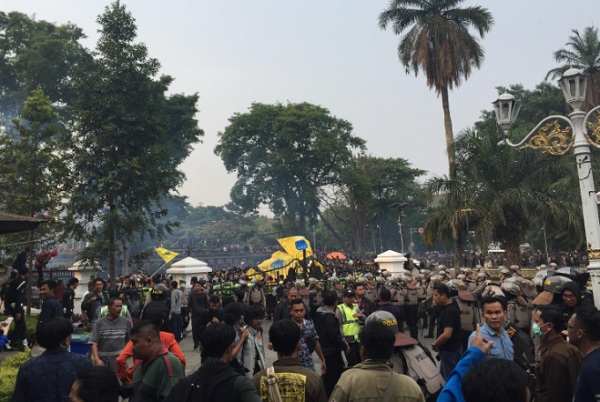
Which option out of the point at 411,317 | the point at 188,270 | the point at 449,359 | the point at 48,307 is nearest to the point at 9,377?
the point at 48,307

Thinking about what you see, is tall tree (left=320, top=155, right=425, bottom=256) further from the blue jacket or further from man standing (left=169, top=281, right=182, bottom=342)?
the blue jacket

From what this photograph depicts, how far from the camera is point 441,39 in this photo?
2650 centimetres

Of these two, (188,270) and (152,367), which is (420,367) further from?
(188,270)

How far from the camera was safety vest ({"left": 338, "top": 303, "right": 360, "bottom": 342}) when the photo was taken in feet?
22.5

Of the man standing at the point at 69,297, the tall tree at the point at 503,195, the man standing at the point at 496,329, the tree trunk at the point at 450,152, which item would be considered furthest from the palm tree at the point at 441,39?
the man standing at the point at 496,329

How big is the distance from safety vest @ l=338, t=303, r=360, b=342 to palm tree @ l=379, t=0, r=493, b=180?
20817mm

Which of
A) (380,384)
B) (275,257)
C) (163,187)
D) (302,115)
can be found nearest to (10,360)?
(380,384)

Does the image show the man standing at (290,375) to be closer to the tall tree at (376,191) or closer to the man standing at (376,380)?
the man standing at (376,380)

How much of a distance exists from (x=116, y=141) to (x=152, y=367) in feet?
56.8

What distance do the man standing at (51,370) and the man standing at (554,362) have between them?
3.59 metres

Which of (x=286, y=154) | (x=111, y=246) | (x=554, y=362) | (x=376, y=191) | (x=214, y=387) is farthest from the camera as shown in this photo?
(x=376, y=191)

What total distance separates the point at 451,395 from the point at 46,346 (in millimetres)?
3001

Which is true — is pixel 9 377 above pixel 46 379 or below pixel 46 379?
below

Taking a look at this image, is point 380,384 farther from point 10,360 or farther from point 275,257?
point 275,257
